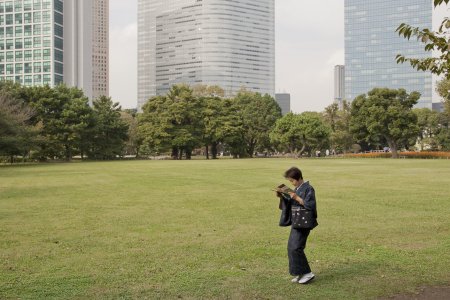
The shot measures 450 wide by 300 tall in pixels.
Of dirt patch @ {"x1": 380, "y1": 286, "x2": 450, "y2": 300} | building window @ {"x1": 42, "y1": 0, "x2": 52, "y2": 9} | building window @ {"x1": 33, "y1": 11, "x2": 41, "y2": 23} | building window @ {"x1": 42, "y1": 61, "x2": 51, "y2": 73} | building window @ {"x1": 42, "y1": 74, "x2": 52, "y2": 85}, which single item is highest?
building window @ {"x1": 42, "y1": 0, "x2": 52, "y2": 9}

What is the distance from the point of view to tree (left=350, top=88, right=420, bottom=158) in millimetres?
60719

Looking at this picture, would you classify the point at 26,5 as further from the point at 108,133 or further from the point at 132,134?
the point at 108,133

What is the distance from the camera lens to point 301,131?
6562cm

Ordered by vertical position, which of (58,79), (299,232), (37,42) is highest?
(37,42)

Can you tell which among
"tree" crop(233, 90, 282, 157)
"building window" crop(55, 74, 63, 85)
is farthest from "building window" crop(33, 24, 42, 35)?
"tree" crop(233, 90, 282, 157)

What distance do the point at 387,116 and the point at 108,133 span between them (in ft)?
127

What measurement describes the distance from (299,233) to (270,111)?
73.4 metres

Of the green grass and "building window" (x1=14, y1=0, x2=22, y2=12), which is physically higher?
"building window" (x1=14, y1=0, x2=22, y2=12)

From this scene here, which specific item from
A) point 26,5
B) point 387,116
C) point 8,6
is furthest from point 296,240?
point 8,6

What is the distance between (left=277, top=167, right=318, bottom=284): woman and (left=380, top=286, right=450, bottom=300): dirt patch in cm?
114

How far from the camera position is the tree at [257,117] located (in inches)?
2997

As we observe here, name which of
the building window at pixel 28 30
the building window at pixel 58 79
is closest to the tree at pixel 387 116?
the building window at pixel 58 79

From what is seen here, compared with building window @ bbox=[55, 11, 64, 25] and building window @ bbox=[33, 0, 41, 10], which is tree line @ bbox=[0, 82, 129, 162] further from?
building window @ bbox=[33, 0, 41, 10]

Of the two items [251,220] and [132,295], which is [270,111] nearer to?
[251,220]
